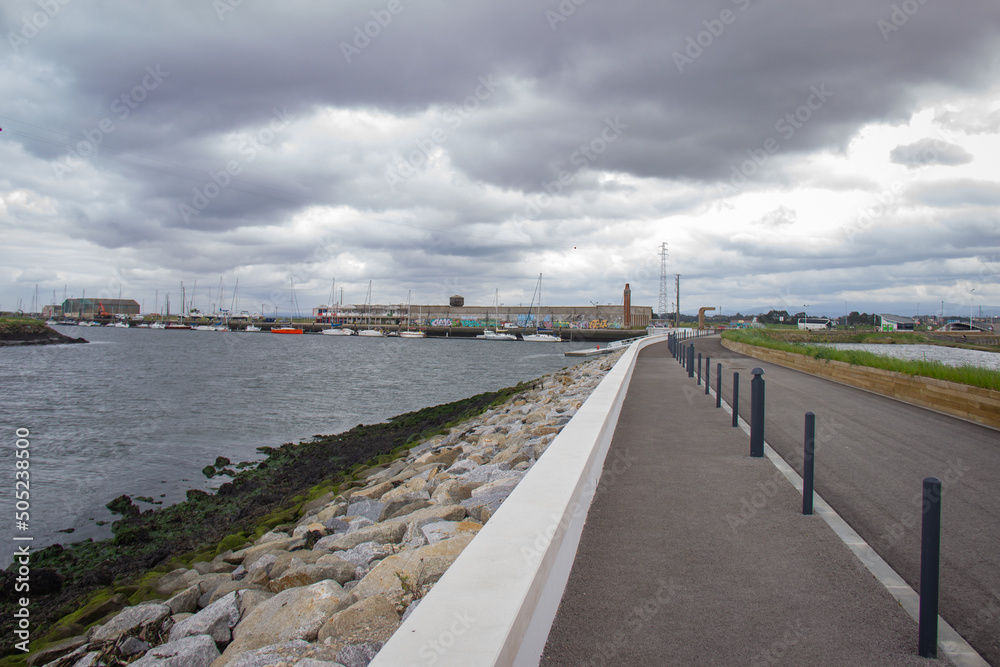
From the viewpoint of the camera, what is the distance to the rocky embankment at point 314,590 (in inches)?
146

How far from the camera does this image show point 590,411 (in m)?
8.25

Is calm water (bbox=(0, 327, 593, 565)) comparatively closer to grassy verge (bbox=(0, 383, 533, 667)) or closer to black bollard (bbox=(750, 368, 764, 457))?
grassy verge (bbox=(0, 383, 533, 667))

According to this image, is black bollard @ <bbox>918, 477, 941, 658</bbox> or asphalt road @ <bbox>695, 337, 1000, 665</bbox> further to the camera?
asphalt road @ <bbox>695, 337, 1000, 665</bbox>

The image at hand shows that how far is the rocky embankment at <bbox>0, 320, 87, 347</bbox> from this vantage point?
3137 inches

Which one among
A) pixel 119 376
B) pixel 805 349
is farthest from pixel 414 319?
pixel 805 349

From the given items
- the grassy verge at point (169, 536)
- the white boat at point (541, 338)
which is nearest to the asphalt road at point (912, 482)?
the grassy verge at point (169, 536)

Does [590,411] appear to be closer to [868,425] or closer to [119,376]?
[868,425]

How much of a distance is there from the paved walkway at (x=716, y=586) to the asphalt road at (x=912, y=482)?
41 centimetres

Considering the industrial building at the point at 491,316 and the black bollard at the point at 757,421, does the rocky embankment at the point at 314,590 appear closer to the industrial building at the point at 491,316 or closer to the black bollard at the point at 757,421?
the black bollard at the point at 757,421

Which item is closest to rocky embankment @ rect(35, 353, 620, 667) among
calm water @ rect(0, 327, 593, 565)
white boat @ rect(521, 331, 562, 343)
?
calm water @ rect(0, 327, 593, 565)

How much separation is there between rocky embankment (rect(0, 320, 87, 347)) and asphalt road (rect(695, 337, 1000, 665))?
95.9 m

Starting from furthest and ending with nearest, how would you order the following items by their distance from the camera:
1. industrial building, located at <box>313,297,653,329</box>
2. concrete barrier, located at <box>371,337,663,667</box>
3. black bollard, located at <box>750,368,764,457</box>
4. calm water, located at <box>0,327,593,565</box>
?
industrial building, located at <box>313,297,653,329</box>, calm water, located at <box>0,327,593,565</box>, black bollard, located at <box>750,368,764,457</box>, concrete barrier, located at <box>371,337,663,667</box>

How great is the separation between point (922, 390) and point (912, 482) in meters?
7.76

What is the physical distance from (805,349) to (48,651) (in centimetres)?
2339
